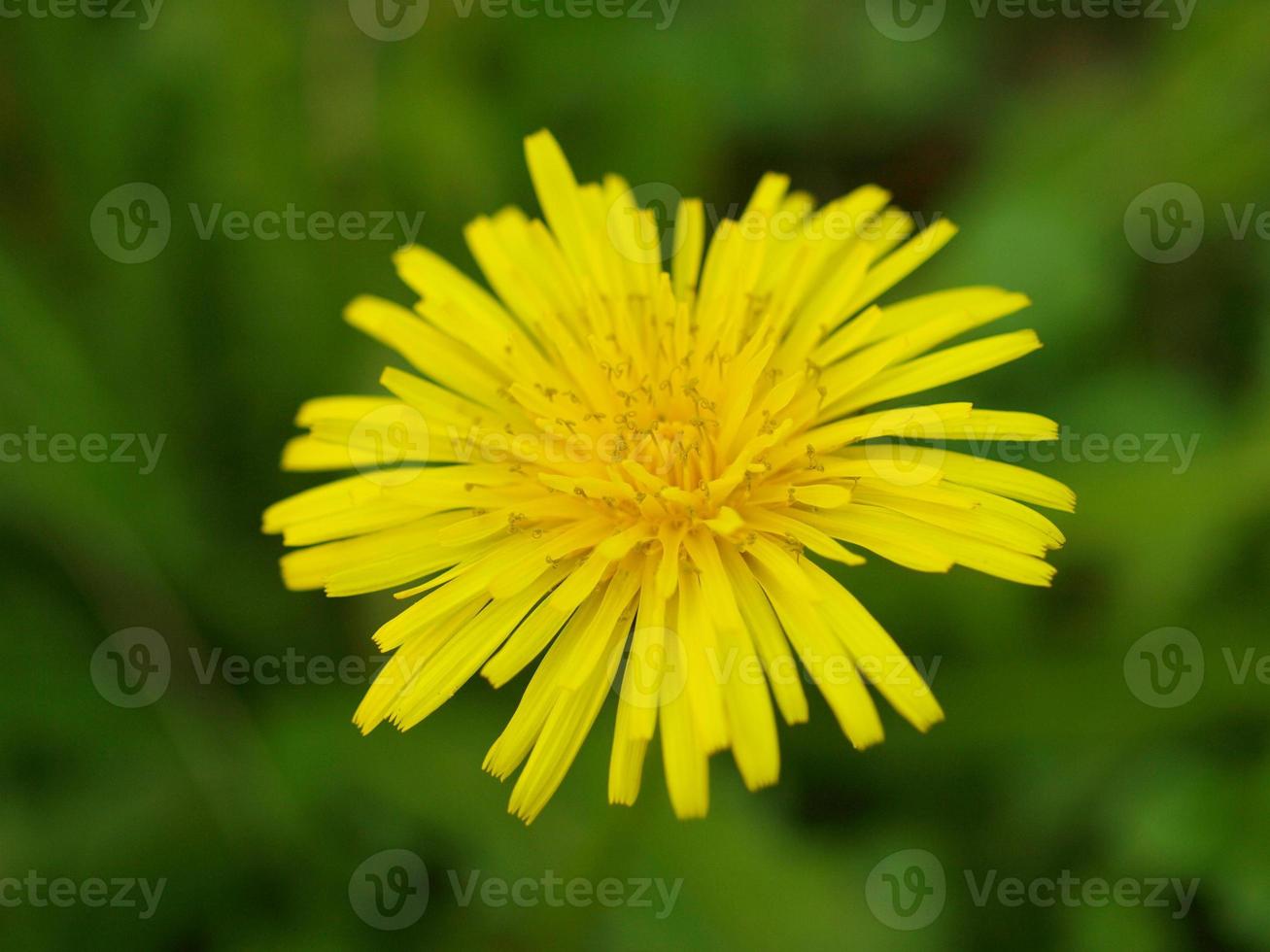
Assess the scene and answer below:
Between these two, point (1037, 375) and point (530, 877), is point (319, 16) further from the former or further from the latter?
point (530, 877)

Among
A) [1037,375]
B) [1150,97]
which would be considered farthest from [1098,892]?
[1150,97]

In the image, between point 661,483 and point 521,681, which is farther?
point 521,681

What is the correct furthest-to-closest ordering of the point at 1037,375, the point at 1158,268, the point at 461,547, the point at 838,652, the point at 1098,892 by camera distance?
the point at 1158,268 < the point at 1037,375 < the point at 1098,892 < the point at 461,547 < the point at 838,652

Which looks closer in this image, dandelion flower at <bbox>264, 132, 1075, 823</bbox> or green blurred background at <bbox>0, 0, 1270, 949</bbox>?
dandelion flower at <bbox>264, 132, 1075, 823</bbox>

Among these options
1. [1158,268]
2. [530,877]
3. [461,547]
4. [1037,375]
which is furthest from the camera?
[1158,268]

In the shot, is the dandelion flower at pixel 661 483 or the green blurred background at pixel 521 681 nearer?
the dandelion flower at pixel 661 483
